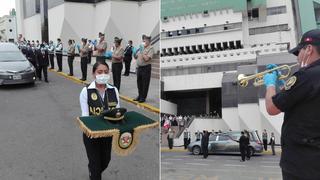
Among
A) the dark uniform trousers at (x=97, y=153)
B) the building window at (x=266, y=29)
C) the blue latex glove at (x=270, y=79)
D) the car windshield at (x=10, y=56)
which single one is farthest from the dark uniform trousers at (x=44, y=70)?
the building window at (x=266, y=29)

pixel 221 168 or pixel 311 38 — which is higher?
pixel 311 38

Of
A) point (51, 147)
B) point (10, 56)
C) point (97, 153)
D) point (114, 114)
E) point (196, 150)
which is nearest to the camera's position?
point (114, 114)

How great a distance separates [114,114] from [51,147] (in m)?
2.24

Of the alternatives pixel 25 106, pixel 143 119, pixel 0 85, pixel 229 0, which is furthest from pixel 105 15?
pixel 143 119

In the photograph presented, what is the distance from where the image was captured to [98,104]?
8.96 ft

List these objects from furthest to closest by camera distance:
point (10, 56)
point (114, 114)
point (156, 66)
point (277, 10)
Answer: point (277, 10) < point (10, 56) < point (156, 66) < point (114, 114)

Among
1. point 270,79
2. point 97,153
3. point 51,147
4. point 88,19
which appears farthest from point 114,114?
point 88,19

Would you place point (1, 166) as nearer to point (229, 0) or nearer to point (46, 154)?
point (46, 154)

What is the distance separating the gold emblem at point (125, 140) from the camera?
2611 millimetres

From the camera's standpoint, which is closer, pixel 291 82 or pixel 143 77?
pixel 291 82

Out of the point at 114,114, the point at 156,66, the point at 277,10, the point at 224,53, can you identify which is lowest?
the point at 114,114

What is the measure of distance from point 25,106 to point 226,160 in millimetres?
3969

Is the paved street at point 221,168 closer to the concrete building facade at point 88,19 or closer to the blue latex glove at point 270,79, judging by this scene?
the blue latex glove at point 270,79

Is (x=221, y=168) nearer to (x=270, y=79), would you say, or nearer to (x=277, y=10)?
(x=270, y=79)
